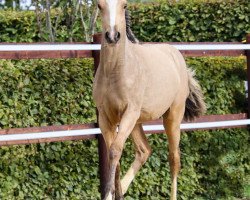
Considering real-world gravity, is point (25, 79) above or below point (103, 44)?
below

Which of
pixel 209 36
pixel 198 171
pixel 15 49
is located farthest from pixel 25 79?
pixel 209 36

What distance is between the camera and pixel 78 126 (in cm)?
745

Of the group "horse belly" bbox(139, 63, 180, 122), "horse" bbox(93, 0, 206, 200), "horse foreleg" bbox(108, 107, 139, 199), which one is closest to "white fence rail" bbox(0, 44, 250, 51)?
"horse" bbox(93, 0, 206, 200)

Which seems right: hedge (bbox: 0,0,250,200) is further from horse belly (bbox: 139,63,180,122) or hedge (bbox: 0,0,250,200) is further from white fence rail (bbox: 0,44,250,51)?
horse belly (bbox: 139,63,180,122)

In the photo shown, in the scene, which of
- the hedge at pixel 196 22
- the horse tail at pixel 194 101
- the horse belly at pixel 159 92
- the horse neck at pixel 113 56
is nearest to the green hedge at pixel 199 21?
the hedge at pixel 196 22

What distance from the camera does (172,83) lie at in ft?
22.5

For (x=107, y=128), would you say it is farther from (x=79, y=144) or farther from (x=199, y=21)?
(x=199, y=21)

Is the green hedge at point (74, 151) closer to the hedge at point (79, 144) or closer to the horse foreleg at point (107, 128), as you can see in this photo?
the hedge at point (79, 144)

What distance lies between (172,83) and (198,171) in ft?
7.11

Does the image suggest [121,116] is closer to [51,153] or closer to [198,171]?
[51,153]

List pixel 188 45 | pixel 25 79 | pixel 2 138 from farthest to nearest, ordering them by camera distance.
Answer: pixel 188 45, pixel 25 79, pixel 2 138

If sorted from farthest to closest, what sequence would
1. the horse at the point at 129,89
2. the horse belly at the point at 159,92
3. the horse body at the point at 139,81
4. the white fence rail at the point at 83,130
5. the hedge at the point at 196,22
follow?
1. the hedge at the point at 196,22
2. the white fence rail at the point at 83,130
3. the horse belly at the point at 159,92
4. the horse body at the point at 139,81
5. the horse at the point at 129,89

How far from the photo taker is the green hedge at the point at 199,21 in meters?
11.0

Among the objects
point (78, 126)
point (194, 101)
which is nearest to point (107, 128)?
point (78, 126)
